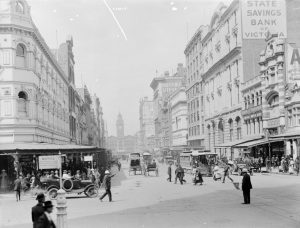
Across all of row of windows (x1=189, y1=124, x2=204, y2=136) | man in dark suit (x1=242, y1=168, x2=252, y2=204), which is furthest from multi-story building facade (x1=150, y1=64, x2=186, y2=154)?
man in dark suit (x1=242, y1=168, x2=252, y2=204)

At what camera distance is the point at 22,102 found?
31.3m

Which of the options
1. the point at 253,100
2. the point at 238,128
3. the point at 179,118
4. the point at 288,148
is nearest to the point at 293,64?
the point at 288,148

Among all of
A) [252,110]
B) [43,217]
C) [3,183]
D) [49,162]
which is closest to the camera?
[43,217]

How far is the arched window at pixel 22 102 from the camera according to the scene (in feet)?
102

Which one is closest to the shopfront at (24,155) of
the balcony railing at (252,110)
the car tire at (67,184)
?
the car tire at (67,184)

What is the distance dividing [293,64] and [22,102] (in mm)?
26305

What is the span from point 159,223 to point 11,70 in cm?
2082

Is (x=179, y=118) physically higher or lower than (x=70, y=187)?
higher

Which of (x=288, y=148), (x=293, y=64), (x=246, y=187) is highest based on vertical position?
(x=293, y=64)

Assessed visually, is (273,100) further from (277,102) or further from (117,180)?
(117,180)

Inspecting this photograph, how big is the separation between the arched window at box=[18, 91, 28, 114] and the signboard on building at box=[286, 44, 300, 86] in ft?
83.0

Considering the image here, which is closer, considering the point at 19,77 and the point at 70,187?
the point at 70,187

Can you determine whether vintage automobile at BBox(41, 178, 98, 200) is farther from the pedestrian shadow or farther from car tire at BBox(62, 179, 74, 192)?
the pedestrian shadow

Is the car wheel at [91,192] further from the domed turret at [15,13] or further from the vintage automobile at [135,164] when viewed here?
the vintage automobile at [135,164]
